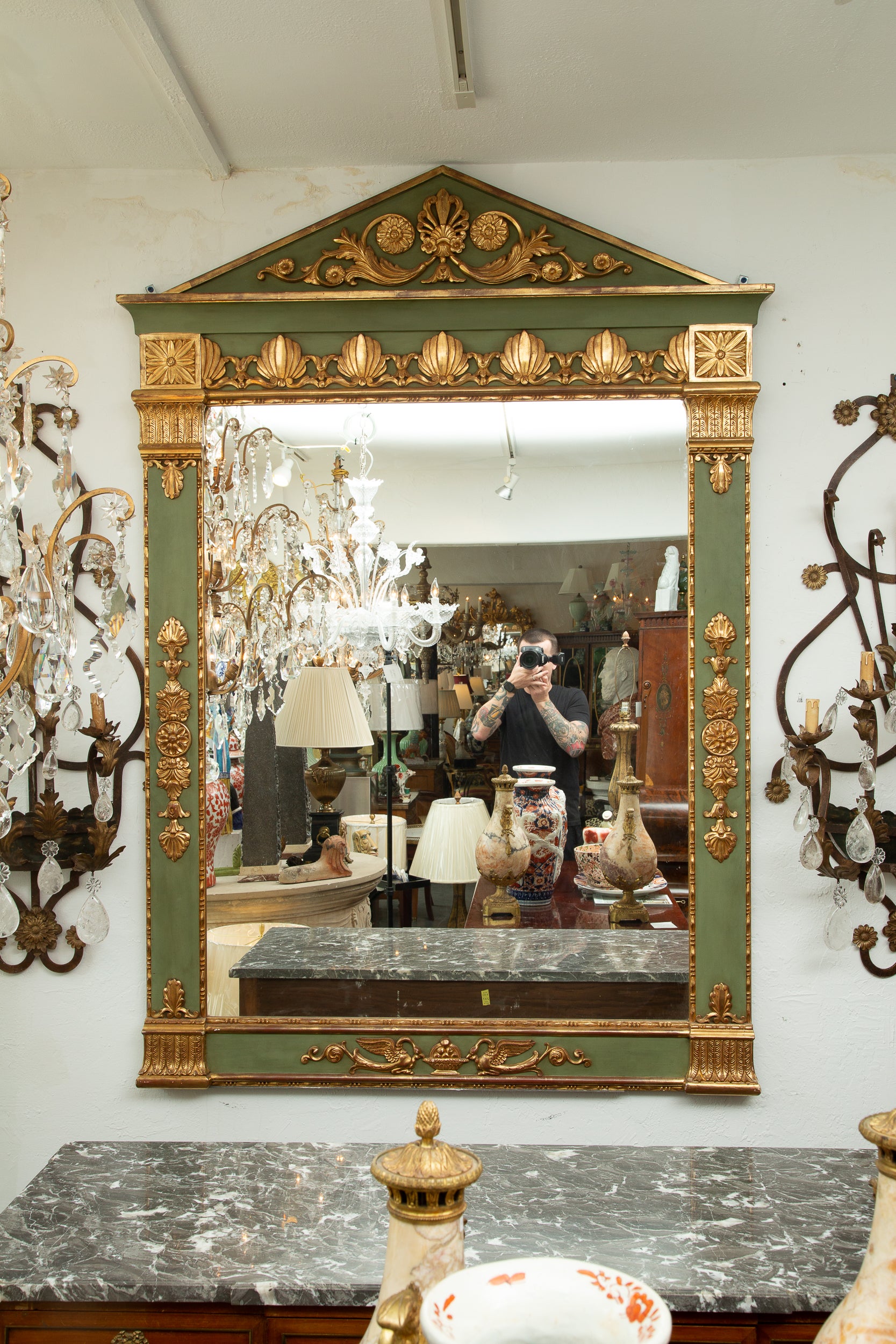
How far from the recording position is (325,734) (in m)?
2.66

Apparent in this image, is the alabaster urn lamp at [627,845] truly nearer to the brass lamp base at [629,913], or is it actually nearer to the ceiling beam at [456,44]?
the brass lamp base at [629,913]

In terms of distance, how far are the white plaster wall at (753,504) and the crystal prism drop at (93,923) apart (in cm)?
15

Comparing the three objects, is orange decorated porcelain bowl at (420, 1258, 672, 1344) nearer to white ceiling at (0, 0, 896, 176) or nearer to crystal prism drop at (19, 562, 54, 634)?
crystal prism drop at (19, 562, 54, 634)

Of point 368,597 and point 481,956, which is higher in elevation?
point 368,597

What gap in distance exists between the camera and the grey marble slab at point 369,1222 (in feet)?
5.24

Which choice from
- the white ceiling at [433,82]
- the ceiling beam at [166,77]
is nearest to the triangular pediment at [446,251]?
the white ceiling at [433,82]

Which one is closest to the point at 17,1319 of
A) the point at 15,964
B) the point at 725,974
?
the point at 15,964

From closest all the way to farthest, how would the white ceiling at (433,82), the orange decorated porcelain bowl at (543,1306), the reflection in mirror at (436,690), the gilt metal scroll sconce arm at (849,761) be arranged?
the orange decorated porcelain bowl at (543,1306) < the white ceiling at (433,82) < the gilt metal scroll sconce arm at (849,761) < the reflection in mirror at (436,690)

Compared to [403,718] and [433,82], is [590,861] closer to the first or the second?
[403,718]

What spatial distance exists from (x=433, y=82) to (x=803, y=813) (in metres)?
1.87

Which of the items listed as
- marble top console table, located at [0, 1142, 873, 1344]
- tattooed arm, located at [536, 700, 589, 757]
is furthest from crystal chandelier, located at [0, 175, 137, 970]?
tattooed arm, located at [536, 700, 589, 757]

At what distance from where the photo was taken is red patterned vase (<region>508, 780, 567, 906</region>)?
265 centimetres

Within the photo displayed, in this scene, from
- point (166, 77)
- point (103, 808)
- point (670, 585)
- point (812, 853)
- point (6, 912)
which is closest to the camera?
point (6, 912)

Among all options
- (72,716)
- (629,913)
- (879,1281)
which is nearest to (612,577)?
(629,913)
